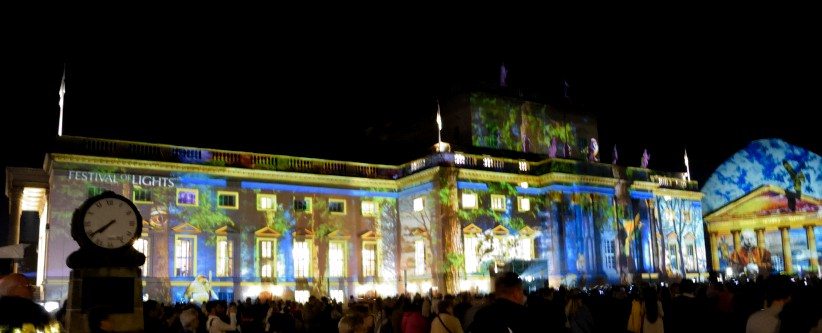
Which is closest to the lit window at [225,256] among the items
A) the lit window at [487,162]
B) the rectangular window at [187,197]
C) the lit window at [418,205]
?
the rectangular window at [187,197]

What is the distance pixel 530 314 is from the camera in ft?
22.8

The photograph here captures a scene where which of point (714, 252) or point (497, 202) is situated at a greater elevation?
point (497, 202)

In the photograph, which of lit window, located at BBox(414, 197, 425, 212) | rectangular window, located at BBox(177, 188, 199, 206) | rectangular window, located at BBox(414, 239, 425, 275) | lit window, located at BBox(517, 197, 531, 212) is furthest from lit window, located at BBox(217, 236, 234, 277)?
lit window, located at BBox(517, 197, 531, 212)

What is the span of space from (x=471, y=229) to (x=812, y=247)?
2724 centimetres

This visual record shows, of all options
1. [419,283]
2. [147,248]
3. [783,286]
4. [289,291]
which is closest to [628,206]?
[419,283]

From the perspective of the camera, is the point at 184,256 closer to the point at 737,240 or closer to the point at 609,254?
the point at 609,254

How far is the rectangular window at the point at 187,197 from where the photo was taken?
3612cm

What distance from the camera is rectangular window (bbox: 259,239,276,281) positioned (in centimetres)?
3803

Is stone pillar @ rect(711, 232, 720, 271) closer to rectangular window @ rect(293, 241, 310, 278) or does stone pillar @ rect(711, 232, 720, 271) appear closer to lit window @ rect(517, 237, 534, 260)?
lit window @ rect(517, 237, 534, 260)

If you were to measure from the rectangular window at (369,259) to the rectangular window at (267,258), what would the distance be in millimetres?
5509

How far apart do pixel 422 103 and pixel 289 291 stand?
692 inches

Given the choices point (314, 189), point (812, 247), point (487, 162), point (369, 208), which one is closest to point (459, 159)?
point (487, 162)

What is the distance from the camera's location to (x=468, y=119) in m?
46.0

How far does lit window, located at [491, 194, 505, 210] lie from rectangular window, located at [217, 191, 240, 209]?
14.2m
